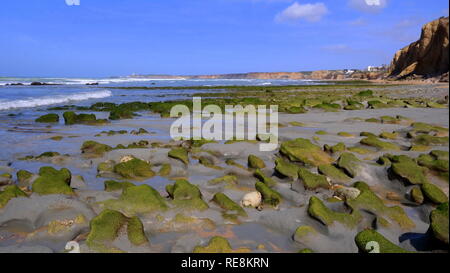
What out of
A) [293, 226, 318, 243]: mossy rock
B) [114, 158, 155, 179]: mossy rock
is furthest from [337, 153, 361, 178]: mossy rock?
[114, 158, 155, 179]: mossy rock

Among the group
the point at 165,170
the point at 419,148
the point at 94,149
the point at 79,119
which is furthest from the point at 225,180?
the point at 79,119

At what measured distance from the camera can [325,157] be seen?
6.77 meters

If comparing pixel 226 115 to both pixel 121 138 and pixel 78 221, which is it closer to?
pixel 121 138

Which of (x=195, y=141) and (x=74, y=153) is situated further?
(x=195, y=141)

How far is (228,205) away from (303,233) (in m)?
1.14

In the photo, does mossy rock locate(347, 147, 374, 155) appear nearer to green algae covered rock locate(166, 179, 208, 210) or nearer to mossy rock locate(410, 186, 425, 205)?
mossy rock locate(410, 186, 425, 205)

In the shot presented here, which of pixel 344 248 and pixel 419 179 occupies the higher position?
pixel 419 179

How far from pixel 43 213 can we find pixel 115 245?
1267mm

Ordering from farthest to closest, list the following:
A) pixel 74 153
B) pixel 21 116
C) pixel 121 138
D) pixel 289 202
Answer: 1. pixel 21 116
2. pixel 121 138
3. pixel 74 153
4. pixel 289 202

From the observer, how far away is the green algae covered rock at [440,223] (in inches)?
113

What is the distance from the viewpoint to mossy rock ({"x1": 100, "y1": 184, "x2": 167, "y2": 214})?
4.38 metres

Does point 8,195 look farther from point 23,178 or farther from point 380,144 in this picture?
point 380,144

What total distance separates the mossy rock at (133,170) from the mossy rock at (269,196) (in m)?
2.19

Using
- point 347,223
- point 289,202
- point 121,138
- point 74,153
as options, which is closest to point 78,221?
point 289,202
